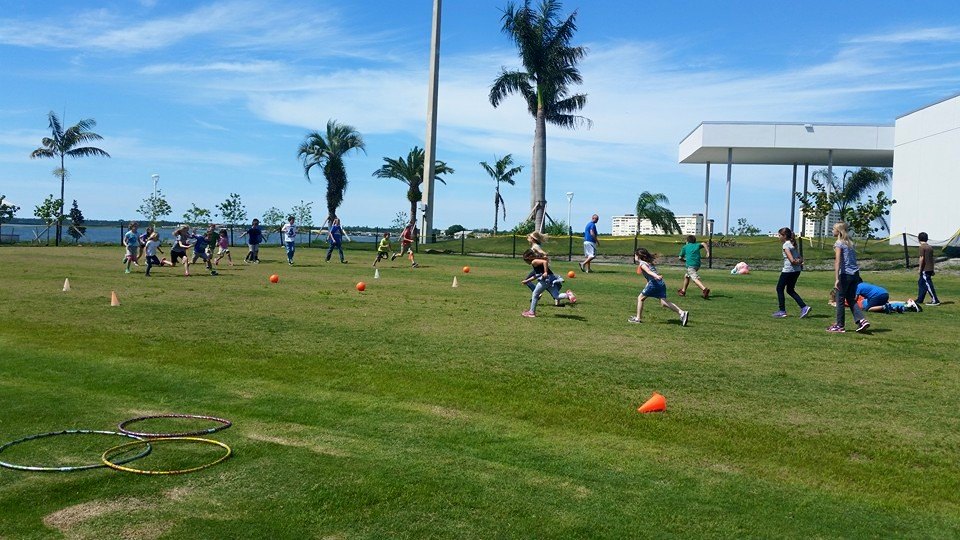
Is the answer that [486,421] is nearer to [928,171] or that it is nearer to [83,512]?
[83,512]

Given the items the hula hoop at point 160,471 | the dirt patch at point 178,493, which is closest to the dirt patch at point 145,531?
the dirt patch at point 178,493

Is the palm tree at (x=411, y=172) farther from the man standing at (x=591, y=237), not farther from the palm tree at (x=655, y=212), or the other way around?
the man standing at (x=591, y=237)

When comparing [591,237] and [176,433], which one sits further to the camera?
[591,237]

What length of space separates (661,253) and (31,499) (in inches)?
1365

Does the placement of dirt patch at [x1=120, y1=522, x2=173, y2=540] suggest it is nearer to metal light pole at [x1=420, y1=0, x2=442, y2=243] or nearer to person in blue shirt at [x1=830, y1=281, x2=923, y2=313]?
person in blue shirt at [x1=830, y1=281, x2=923, y2=313]

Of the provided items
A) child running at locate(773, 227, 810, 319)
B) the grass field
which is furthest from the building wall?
the grass field

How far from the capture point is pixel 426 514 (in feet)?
17.4

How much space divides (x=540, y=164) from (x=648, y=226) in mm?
29510

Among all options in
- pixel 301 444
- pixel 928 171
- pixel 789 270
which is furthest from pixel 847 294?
pixel 928 171

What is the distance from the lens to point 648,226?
74875 mm

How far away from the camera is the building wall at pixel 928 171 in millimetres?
37094

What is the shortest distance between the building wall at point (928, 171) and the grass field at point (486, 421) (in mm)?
26852

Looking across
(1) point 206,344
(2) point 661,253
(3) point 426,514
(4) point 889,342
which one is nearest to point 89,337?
(1) point 206,344

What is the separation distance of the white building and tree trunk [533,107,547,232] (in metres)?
5.81
